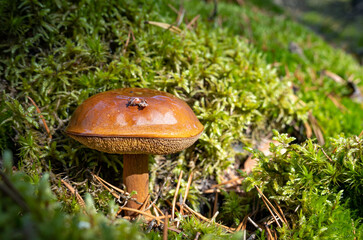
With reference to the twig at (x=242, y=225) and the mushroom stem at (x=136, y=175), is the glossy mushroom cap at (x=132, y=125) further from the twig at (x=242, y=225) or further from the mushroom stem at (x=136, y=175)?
the twig at (x=242, y=225)

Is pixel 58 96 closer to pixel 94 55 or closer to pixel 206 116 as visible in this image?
pixel 94 55

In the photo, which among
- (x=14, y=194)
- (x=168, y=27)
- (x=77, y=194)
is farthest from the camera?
(x=168, y=27)

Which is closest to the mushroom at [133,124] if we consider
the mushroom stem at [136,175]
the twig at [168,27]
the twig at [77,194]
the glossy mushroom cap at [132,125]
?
the glossy mushroom cap at [132,125]

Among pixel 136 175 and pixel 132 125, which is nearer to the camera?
pixel 132 125

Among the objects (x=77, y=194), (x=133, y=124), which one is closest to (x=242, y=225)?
(x=133, y=124)

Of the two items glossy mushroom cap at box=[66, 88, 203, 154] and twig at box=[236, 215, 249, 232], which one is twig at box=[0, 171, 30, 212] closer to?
glossy mushroom cap at box=[66, 88, 203, 154]

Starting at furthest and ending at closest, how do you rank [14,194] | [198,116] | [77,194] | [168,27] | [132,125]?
[168,27], [198,116], [77,194], [132,125], [14,194]

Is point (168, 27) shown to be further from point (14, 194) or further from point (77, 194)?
point (14, 194)
